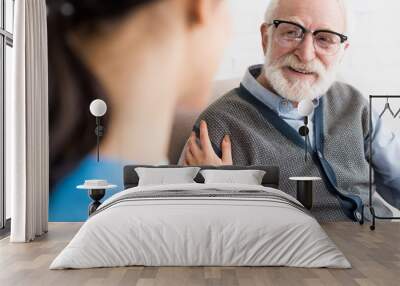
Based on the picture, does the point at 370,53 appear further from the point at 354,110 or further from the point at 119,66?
the point at 119,66

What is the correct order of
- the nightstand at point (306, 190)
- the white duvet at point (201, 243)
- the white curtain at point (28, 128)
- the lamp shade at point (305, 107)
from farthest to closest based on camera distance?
the lamp shade at point (305, 107), the nightstand at point (306, 190), the white curtain at point (28, 128), the white duvet at point (201, 243)

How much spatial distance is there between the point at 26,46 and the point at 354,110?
156 inches

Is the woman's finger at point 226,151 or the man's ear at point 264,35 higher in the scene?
the man's ear at point 264,35

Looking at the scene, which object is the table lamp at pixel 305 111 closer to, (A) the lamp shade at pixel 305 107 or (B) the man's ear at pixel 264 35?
(A) the lamp shade at pixel 305 107

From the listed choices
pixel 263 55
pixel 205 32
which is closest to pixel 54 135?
pixel 205 32

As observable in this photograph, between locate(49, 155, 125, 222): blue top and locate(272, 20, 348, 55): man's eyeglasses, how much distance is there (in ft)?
8.30

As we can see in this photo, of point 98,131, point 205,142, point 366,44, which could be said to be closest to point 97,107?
point 98,131

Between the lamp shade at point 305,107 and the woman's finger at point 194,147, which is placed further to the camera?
the woman's finger at point 194,147

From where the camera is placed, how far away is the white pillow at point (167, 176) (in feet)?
23.1

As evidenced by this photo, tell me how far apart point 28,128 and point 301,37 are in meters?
3.40

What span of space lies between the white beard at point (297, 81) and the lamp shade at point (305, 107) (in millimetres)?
152

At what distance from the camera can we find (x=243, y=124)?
7.54m

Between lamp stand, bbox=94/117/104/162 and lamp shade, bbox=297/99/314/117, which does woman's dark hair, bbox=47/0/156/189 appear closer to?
lamp stand, bbox=94/117/104/162

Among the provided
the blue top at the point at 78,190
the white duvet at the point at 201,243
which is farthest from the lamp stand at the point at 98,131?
the white duvet at the point at 201,243
